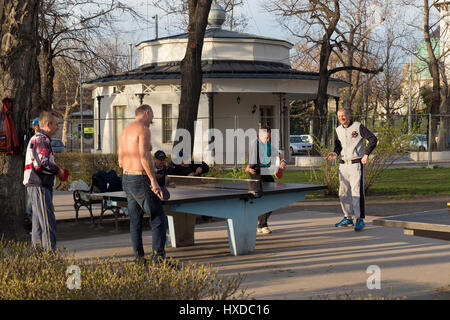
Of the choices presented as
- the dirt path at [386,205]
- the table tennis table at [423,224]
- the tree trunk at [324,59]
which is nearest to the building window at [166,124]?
the tree trunk at [324,59]

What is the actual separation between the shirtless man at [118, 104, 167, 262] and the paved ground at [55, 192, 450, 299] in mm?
973

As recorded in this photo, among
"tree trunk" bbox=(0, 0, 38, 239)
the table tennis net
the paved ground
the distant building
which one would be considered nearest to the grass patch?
the paved ground

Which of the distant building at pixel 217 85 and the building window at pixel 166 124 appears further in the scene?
the building window at pixel 166 124

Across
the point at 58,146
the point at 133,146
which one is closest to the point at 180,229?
the point at 133,146

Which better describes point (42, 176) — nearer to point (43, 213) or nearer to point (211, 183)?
point (43, 213)

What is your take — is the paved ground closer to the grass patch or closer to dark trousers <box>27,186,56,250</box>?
dark trousers <box>27,186,56,250</box>

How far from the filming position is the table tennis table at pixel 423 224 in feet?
18.5

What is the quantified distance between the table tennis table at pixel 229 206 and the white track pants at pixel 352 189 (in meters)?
1.63

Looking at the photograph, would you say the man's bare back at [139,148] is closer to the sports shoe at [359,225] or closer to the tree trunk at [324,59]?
the sports shoe at [359,225]

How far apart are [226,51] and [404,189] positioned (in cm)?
1694

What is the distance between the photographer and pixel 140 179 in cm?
771

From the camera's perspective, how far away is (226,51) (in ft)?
110

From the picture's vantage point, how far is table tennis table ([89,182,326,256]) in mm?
8578

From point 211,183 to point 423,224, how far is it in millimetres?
5891
